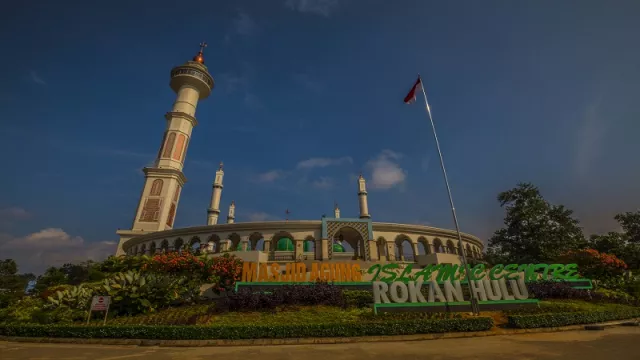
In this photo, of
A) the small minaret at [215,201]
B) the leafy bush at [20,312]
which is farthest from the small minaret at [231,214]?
the leafy bush at [20,312]

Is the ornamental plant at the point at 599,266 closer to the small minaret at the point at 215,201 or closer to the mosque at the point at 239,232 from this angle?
the mosque at the point at 239,232

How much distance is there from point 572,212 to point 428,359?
39050 mm

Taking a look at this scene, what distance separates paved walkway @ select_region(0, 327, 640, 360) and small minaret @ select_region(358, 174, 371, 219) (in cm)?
3415

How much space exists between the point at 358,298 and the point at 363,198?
101ft

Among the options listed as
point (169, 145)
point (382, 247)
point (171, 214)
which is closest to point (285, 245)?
point (382, 247)

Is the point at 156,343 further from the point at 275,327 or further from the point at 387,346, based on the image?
the point at 387,346

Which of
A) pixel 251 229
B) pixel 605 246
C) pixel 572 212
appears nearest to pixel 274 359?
pixel 251 229

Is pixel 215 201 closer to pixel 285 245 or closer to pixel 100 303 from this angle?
pixel 285 245

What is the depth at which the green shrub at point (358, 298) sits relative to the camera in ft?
55.8

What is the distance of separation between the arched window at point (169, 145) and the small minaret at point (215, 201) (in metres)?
8.57

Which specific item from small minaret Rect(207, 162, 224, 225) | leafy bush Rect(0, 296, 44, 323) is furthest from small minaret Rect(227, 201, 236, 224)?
leafy bush Rect(0, 296, 44, 323)

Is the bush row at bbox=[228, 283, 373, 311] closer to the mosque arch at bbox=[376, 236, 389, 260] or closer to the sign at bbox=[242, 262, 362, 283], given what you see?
the sign at bbox=[242, 262, 362, 283]

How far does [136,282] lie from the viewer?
1642 cm

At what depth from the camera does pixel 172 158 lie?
4662cm
